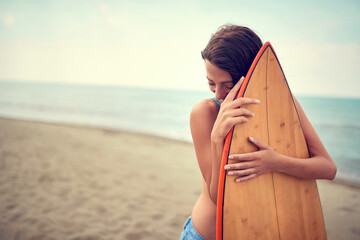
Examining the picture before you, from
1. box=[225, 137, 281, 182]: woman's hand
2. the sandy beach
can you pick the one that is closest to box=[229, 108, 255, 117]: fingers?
box=[225, 137, 281, 182]: woman's hand

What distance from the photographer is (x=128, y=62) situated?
65.9 m

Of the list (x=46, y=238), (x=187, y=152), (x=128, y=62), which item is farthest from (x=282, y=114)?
(x=128, y=62)

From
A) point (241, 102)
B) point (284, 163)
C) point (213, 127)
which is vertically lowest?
point (284, 163)

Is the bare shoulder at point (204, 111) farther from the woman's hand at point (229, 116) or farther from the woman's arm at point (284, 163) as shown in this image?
the woman's arm at point (284, 163)

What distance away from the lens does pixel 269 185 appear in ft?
3.84

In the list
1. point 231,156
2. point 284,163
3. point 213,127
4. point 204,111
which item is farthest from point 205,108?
point 284,163

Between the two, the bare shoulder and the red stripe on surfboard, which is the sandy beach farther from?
the bare shoulder

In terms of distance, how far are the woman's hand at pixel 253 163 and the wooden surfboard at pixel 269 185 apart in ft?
0.10

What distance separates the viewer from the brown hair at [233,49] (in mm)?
1087

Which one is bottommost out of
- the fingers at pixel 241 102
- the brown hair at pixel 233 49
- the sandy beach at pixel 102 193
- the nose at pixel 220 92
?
the sandy beach at pixel 102 193

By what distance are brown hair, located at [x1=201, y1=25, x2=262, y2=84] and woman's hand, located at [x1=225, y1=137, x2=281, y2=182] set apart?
355 mm

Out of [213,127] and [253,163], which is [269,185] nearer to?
[253,163]

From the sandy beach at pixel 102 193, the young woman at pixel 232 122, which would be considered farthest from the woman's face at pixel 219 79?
the sandy beach at pixel 102 193

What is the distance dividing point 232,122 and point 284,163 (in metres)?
0.35
